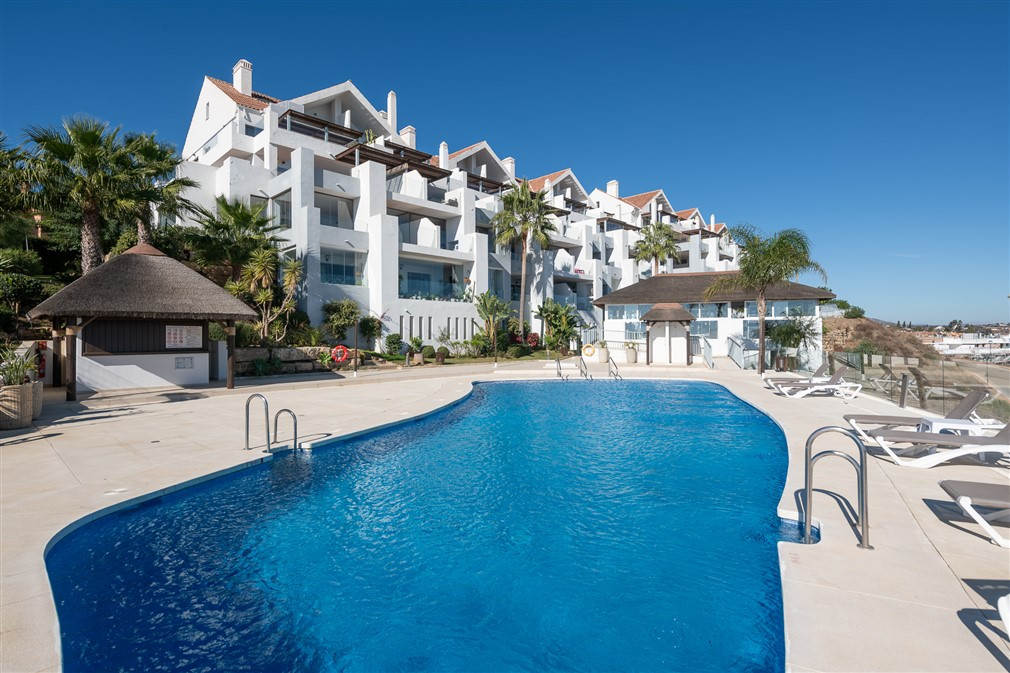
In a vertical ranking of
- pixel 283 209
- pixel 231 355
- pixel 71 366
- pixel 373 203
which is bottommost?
pixel 71 366

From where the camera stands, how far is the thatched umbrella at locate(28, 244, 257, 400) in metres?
13.7

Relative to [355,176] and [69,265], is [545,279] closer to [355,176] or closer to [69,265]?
[355,176]

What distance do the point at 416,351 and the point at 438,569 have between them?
24321 millimetres

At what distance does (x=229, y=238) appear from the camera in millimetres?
22672

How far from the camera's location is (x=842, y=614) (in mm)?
3496

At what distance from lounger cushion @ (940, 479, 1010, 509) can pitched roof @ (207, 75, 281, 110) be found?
119 feet

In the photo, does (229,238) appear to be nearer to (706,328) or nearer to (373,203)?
(373,203)

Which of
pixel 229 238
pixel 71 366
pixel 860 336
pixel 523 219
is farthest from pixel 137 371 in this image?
pixel 860 336

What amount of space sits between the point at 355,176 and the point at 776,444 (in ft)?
91.3

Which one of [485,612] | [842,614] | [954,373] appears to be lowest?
[485,612]

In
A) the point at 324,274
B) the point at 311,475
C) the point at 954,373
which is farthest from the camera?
the point at 324,274

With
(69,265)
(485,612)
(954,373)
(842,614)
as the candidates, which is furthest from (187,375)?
(954,373)

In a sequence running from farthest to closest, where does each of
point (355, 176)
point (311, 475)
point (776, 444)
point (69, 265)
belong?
point (355, 176) < point (69, 265) < point (776, 444) < point (311, 475)

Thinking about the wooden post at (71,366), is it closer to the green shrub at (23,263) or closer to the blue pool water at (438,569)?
the blue pool water at (438,569)
